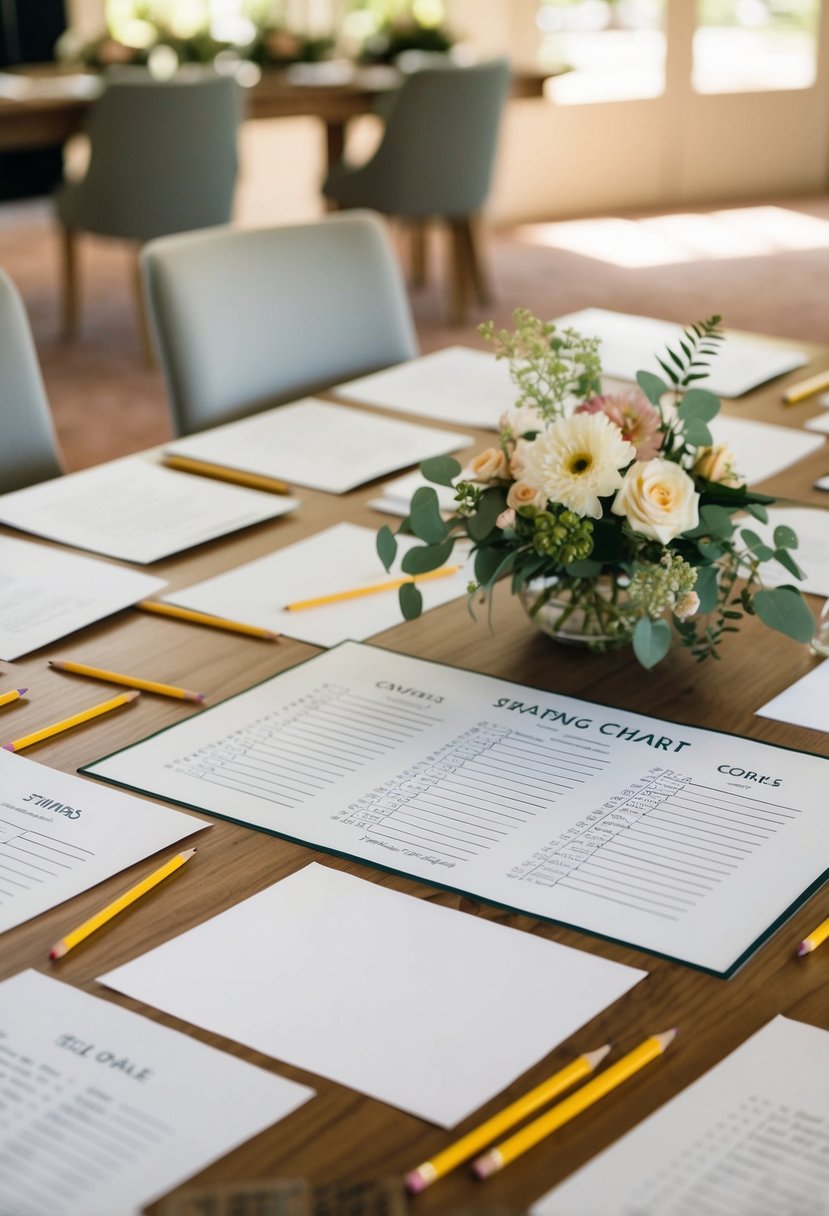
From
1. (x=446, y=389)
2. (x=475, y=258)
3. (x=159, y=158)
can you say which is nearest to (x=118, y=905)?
(x=446, y=389)

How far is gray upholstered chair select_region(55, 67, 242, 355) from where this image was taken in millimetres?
4473

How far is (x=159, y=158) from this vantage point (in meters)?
4.54

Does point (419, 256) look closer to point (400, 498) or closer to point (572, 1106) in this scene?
point (400, 498)

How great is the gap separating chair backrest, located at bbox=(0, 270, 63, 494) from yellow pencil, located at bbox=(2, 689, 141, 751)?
796 millimetres

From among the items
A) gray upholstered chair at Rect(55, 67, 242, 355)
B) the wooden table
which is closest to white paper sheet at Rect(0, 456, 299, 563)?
gray upholstered chair at Rect(55, 67, 242, 355)

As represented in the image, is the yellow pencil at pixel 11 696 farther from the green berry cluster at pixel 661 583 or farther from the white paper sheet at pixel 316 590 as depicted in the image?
the green berry cluster at pixel 661 583

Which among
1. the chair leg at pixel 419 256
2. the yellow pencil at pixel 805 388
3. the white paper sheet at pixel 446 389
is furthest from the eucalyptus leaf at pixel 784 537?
the chair leg at pixel 419 256

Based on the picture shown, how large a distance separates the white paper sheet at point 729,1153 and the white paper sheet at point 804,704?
40cm

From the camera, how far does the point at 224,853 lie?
1021mm

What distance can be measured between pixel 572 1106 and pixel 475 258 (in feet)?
16.1

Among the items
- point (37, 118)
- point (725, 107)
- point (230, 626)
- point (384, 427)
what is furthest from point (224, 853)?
point (725, 107)

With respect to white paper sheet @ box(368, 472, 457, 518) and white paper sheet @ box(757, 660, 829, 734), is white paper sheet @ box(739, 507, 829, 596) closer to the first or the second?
white paper sheet @ box(757, 660, 829, 734)

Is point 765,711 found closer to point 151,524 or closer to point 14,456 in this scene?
point 151,524

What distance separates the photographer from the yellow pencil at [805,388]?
2035 mm
